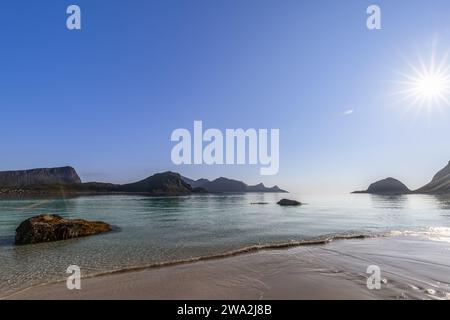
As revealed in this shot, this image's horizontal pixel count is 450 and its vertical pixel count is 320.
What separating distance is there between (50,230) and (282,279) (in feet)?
58.1

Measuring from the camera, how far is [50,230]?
20141mm

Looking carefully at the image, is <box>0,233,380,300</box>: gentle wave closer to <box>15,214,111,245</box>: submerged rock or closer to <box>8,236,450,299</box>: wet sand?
<box>8,236,450,299</box>: wet sand

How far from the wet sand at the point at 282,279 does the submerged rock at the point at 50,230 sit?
37.0 ft

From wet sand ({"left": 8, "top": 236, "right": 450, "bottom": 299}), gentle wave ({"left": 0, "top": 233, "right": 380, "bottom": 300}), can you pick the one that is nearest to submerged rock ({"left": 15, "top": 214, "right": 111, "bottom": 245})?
gentle wave ({"left": 0, "top": 233, "right": 380, "bottom": 300})

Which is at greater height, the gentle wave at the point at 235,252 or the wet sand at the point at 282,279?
the wet sand at the point at 282,279

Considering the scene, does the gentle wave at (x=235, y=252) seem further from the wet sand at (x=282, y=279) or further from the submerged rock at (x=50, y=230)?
the submerged rock at (x=50, y=230)

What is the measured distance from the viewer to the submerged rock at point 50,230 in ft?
62.2

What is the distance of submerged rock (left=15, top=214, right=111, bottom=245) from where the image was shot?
18953 millimetres

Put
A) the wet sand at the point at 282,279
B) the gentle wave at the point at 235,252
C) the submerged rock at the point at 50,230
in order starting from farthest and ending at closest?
the submerged rock at the point at 50,230 < the gentle wave at the point at 235,252 < the wet sand at the point at 282,279

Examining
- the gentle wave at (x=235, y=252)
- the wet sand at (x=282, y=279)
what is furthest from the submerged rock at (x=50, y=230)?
the wet sand at (x=282, y=279)

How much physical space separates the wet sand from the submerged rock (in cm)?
1128

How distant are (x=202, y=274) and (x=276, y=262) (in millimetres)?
3883
